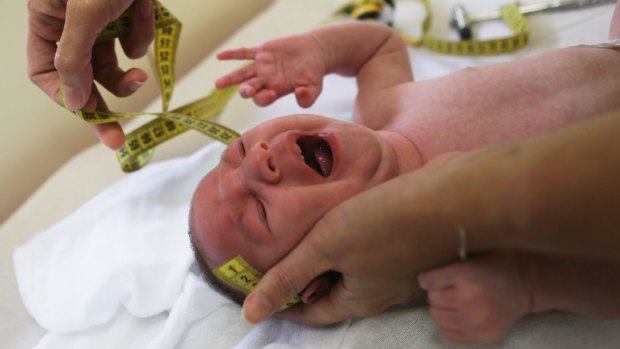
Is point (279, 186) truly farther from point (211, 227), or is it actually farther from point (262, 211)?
point (211, 227)

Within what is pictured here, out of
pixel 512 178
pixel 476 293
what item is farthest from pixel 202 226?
pixel 512 178

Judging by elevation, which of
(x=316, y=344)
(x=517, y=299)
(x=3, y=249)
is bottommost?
(x=316, y=344)

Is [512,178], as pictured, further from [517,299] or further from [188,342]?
[188,342]

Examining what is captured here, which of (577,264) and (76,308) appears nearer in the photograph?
(577,264)

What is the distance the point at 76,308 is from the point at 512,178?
1265mm

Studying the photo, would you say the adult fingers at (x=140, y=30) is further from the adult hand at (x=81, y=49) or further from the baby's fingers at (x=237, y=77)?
the baby's fingers at (x=237, y=77)

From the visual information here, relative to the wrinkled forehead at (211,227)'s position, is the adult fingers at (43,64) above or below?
above

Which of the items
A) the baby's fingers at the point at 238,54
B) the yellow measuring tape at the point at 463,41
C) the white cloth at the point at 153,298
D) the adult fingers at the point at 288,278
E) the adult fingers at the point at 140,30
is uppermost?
the adult fingers at the point at 140,30

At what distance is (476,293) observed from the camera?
104cm

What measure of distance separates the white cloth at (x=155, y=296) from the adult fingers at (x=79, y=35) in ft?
1.64

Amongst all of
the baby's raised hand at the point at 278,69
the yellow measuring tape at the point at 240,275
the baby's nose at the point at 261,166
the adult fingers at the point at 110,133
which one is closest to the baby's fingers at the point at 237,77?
the baby's raised hand at the point at 278,69

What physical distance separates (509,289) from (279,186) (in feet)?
1.80

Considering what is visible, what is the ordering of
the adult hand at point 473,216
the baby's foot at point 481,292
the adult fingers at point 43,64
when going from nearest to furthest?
1. the adult hand at point 473,216
2. the baby's foot at point 481,292
3. the adult fingers at point 43,64

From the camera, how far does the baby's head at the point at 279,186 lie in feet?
4.12
